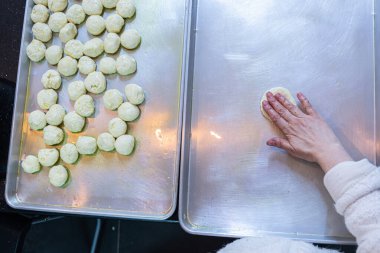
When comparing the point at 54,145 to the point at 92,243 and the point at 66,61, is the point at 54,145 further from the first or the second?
the point at 92,243

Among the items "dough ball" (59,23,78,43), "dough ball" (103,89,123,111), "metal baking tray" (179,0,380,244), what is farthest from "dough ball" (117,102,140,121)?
"dough ball" (59,23,78,43)

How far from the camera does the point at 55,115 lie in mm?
849

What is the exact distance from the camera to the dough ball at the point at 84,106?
84cm

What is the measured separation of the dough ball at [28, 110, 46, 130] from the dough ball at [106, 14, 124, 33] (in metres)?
0.28

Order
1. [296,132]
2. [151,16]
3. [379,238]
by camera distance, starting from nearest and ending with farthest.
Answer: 1. [379,238]
2. [296,132]
3. [151,16]

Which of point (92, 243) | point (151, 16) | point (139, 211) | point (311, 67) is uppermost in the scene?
point (151, 16)

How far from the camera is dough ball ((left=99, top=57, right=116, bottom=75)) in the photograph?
860 millimetres

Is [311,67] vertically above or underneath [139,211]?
above

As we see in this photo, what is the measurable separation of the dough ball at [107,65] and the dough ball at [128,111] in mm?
96

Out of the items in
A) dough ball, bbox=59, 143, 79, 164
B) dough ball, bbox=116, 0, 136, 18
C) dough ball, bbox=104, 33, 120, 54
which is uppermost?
dough ball, bbox=116, 0, 136, 18

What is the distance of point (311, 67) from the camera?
2.75 ft

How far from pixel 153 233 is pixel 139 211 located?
0.34 meters

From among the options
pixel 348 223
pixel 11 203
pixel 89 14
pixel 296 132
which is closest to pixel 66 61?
pixel 89 14

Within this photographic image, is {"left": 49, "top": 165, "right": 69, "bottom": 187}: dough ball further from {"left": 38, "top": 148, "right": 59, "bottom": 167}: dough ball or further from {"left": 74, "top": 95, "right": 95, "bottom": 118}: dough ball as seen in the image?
{"left": 74, "top": 95, "right": 95, "bottom": 118}: dough ball
